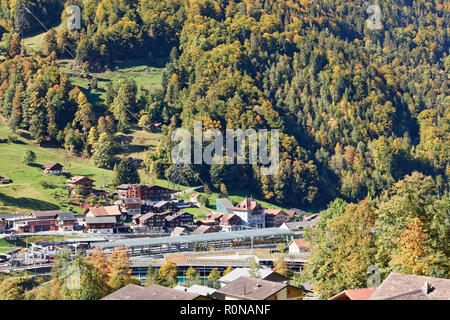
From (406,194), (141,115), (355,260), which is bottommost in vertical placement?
(355,260)

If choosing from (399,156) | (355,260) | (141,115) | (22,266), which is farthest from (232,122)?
(355,260)

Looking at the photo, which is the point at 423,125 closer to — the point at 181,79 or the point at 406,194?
the point at 181,79

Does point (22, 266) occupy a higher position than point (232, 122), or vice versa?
point (232, 122)

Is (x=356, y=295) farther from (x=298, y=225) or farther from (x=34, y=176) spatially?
(x=34, y=176)

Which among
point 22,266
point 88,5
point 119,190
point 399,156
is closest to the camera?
point 22,266

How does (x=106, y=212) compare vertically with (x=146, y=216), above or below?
above

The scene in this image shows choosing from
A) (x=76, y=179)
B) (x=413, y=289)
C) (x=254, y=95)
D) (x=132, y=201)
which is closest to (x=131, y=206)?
(x=132, y=201)

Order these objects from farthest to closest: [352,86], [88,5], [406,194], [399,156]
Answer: [88,5]
[352,86]
[399,156]
[406,194]
